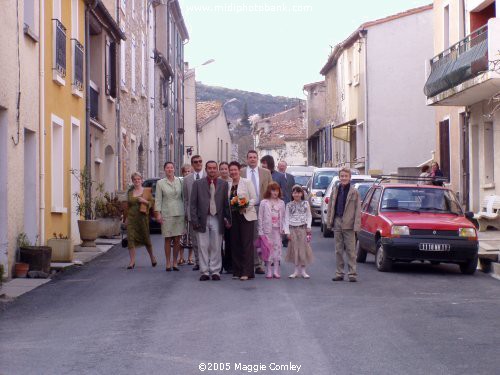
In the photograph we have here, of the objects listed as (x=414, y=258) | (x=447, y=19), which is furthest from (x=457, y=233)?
(x=447, y=19)

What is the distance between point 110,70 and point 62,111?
267 inches

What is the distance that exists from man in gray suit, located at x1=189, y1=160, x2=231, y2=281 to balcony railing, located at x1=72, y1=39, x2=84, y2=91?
727cm

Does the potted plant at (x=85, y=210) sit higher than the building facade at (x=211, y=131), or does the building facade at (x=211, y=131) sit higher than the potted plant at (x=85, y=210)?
the building facade at (x=211, y=131)

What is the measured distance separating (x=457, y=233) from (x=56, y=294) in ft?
22.4

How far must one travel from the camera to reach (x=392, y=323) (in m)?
9.93

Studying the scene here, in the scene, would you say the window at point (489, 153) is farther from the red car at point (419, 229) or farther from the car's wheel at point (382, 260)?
the car's wheel at point (382, 260)

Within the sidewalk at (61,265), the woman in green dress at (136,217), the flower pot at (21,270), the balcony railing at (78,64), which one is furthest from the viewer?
the balcony railing at (78,64)

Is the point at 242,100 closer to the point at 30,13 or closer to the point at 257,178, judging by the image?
Answer: the point at 30,13

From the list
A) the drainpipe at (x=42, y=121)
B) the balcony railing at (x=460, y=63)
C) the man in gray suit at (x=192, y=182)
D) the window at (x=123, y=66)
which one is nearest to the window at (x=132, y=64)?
the window at (x=123, y=66)

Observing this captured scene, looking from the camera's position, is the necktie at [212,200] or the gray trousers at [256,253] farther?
the gray trousers at [256,253]

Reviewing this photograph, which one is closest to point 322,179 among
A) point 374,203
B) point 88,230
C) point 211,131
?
point 88,230

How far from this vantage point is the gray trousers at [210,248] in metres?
14.2

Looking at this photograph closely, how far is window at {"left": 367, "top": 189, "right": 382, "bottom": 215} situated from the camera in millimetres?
17156

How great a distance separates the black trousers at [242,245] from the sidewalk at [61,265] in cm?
292
